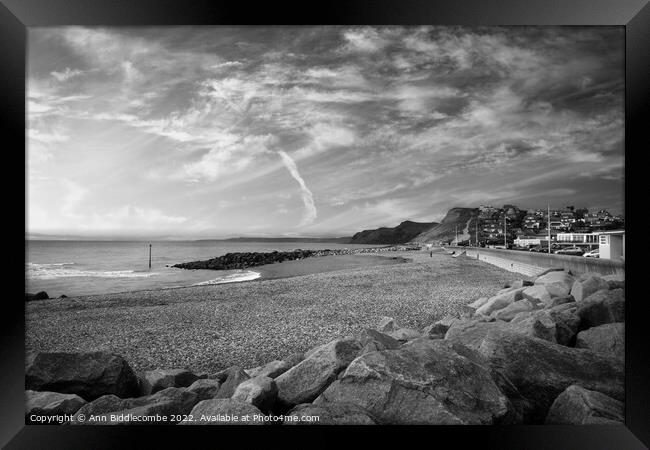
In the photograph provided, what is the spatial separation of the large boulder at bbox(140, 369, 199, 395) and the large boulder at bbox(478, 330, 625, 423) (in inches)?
90.7

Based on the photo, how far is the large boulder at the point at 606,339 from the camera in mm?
2803

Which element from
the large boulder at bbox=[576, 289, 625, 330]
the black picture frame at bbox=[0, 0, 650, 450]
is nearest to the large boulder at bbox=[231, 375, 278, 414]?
the black picture frame at bbox=[0, 0, 650, 450]

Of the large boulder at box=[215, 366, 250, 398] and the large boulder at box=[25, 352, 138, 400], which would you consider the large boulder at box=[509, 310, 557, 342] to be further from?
the large boulder at box=[25, 352, 138, 400]

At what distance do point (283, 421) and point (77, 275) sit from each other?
8.67 feet

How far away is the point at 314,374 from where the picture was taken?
8.61ft

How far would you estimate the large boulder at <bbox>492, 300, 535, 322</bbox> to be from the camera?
3.44 metres

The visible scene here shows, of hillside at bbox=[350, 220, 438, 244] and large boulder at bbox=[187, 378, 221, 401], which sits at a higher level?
hillside at bbox=[350, 220, 438, 244]

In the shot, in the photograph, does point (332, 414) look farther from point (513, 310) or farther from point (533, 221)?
point (533, 221)

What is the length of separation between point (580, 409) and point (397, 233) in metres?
2.19

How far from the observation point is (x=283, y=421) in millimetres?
2557

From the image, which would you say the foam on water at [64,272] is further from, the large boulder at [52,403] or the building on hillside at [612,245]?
the building on hillside at [612,245]

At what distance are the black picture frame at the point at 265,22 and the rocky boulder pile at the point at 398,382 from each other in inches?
4.2

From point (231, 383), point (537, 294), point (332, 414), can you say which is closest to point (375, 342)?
point (332, 414)

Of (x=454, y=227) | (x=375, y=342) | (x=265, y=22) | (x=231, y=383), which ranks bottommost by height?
(x=231, y=383)
